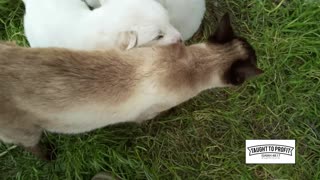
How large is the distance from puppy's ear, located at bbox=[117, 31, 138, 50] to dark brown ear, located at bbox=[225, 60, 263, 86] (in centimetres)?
43

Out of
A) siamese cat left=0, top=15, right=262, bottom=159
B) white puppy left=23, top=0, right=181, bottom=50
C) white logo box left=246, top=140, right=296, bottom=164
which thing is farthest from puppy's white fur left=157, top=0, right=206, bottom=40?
white logo box left=246, top=140, right=296, bottom=164

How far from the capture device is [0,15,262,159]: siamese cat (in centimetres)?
212

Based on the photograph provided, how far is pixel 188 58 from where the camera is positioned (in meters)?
2.26

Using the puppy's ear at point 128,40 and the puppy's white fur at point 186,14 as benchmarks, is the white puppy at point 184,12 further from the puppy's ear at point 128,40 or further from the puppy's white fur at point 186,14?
the puppy's ear at point 128,40

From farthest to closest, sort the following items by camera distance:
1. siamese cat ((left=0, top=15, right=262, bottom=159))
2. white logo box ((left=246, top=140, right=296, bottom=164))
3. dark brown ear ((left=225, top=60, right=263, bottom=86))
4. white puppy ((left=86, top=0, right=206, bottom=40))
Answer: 1. white logo box ((left=246, top=140, right=296, bottom=164))
2. white puppy ((left=86, top=0, right=206, bottom=40))
3. dark brown ear ((left=225, top=60, right=263, bottom=86))
4. siamese cat ((left=0, top=15, right=262, bottom=159))

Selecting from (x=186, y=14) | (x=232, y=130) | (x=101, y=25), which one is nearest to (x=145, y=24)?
(x=101, y=25)

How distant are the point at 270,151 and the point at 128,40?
95cm

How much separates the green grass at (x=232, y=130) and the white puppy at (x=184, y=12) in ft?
0.96

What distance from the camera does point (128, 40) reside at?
2311mm

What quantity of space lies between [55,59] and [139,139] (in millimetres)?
804

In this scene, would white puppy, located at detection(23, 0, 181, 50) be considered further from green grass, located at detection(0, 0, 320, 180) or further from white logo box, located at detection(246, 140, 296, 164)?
white logo box, located at detection(246, 140, 296, 164)

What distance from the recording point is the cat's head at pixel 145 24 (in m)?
2.32

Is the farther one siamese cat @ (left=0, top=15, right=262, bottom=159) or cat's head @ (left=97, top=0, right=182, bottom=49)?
cat's head @ (left=97, top=0, right=182, bottom=49)

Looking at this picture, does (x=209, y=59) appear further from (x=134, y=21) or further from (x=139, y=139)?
(x=139, y=139)
